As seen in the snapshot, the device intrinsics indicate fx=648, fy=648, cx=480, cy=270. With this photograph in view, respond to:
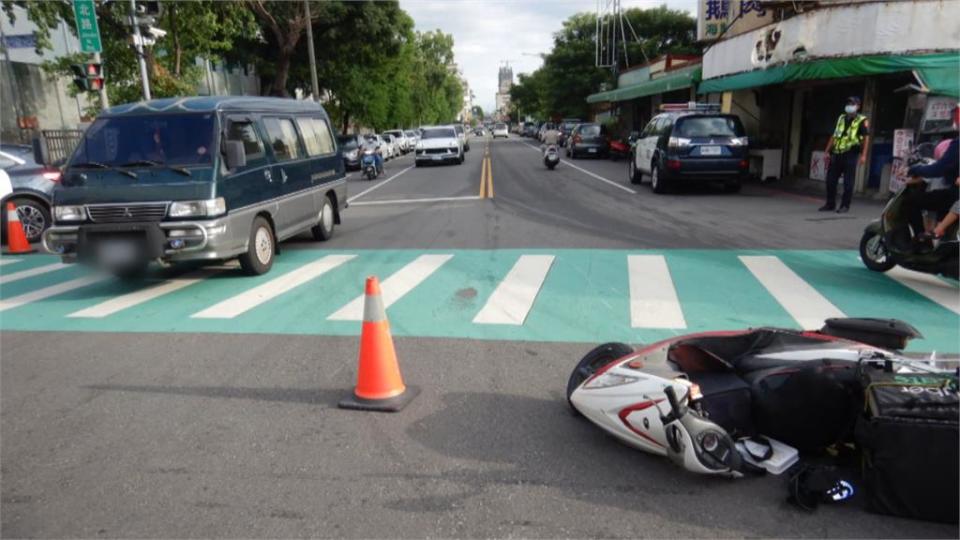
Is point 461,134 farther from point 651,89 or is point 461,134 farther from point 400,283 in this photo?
point 400,283

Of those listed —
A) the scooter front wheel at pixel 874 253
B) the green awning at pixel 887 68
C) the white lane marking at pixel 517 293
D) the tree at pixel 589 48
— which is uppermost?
the tree at pixel 589 48

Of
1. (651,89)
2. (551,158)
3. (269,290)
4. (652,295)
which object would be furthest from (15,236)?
(651,89)

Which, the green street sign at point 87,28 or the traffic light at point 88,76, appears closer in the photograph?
the green street sign at point 87,28

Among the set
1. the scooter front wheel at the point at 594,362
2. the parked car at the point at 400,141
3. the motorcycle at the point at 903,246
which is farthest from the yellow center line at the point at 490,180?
the parked car at the point at 400,141

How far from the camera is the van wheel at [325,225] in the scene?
10.9 meters

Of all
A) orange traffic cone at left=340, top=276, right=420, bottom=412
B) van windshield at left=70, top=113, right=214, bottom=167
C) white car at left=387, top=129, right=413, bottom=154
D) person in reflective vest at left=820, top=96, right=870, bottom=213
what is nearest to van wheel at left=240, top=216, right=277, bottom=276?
van windshield at left=70, top=113, right=214, bottom=167

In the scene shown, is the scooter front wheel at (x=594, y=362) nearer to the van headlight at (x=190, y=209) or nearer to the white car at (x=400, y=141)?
the van headlight at (x=190, y=209)

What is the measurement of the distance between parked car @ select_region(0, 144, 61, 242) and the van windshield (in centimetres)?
428

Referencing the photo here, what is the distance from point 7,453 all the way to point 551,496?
3.30 metres

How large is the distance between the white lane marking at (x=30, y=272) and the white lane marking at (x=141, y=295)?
2.36m

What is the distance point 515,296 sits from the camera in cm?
714

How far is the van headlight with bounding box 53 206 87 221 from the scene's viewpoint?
24.3ft

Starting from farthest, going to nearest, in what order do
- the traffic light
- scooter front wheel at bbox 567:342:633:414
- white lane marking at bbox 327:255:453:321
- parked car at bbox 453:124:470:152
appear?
1. parked car at bbox 453:124:470:152
2. the traffic light
3. white lane marking at bbox 327:255:453:321
4. scooter front wheel at bbox 567:342:633:414

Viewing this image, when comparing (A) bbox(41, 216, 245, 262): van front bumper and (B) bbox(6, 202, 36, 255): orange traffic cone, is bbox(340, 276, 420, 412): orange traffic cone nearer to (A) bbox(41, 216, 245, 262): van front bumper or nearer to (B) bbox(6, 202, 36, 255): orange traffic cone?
(A) bbox(41, 216, 245, 262): van front bumper
